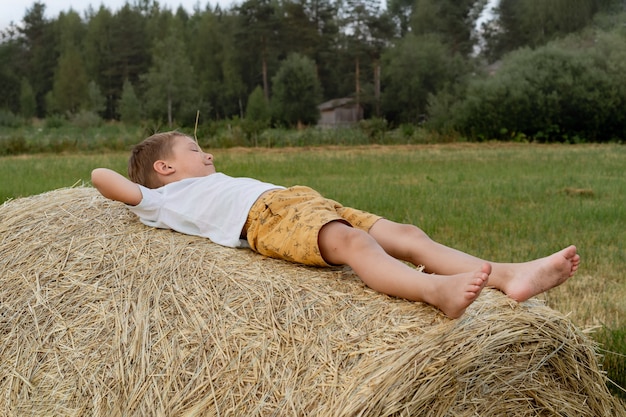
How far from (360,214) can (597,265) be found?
3659mm

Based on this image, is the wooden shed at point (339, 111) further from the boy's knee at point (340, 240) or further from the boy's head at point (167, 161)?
the boy's knee at point (340, 240)

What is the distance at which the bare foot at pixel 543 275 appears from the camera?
3.21 meters

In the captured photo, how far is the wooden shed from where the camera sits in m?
48.8

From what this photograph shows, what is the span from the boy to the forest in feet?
83.6

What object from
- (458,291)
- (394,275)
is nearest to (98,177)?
(394,275)

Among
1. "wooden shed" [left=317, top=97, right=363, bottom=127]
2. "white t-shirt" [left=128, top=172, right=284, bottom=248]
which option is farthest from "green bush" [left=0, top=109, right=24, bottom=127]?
"white t-shirt" [left=128, top=172, right=284, bottom=248]

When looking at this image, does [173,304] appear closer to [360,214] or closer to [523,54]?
[360,214]

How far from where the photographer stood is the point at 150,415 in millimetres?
2998

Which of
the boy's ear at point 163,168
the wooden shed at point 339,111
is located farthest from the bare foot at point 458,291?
the wooden shed at point 339,111

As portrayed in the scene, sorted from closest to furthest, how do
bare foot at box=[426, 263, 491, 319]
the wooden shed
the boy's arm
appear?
bare foot at box=[426, 263, 491, 319] → the boy's arm → the wooden shed

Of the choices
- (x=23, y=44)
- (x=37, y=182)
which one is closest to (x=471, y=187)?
(x=37, y=182)

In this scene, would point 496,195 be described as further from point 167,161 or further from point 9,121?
point 9,121

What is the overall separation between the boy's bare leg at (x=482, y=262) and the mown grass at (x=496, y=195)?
0.47 m

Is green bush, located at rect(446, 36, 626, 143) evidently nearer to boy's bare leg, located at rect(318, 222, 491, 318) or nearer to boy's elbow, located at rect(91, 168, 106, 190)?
boy's elbow, located at rect(91, 168, 106, 190)
